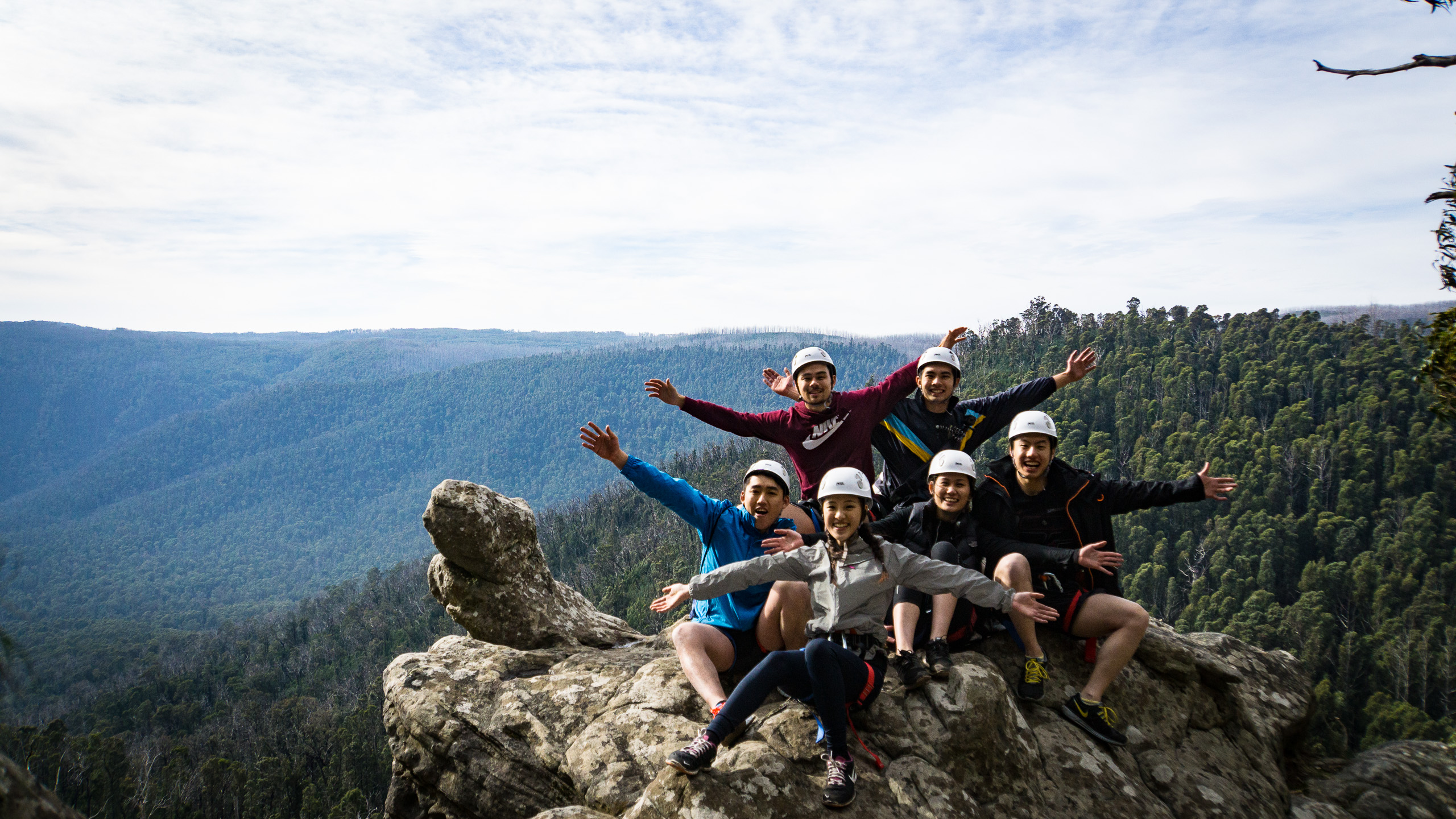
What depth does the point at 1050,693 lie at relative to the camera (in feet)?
25.6

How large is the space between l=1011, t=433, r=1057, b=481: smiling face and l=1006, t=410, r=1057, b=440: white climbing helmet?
0.04 m

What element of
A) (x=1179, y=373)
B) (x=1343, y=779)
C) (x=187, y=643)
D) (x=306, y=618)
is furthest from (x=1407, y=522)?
(x=187, y=643)

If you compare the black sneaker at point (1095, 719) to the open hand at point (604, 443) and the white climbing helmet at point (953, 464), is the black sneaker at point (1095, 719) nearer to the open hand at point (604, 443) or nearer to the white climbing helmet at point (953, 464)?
the white climbing helmet at point (953, 464)

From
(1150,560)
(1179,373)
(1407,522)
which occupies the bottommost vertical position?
(1150,560)

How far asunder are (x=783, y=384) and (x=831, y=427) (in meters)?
1.18

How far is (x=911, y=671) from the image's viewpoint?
269 inches

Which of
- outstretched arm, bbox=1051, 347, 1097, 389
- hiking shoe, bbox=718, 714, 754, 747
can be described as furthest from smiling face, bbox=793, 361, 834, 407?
hiking shoe, bbox=718, 714, 754, 747

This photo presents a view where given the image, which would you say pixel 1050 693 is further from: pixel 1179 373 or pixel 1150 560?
pixel 1179 373

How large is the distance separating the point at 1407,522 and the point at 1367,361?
27.9m

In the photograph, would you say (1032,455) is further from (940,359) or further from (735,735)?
(735,735)

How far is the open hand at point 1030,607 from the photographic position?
6.81 meters

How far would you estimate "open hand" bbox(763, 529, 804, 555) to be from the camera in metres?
6.79

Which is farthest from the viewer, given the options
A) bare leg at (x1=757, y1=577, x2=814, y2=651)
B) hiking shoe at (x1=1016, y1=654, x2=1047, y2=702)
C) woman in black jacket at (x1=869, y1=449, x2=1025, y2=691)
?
hiking shoe at (x1=1016, y1=654, x2=1047, y2=702)

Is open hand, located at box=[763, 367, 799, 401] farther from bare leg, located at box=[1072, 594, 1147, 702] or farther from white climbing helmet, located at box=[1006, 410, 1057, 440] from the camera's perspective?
bare leg, located at box=[1072, 594, 1147, 702]
